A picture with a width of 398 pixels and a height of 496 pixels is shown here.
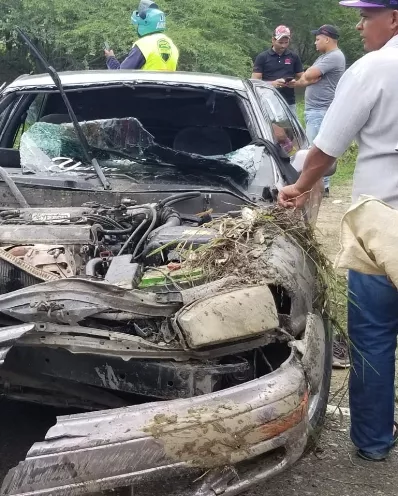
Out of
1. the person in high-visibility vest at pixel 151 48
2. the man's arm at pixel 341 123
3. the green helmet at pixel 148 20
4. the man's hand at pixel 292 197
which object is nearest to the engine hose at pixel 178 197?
the man's hand at pixel 292 197

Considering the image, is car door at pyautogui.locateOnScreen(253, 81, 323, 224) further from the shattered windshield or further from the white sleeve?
the white sleeve

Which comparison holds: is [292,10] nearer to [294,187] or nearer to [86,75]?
[86,75]

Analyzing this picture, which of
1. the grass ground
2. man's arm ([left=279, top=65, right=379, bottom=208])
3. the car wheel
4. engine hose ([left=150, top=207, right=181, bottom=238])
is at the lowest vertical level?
the grass ground

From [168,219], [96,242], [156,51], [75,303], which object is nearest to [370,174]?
[168,219]

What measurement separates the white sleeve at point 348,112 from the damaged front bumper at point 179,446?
44.3 inches

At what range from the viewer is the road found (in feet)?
10.2

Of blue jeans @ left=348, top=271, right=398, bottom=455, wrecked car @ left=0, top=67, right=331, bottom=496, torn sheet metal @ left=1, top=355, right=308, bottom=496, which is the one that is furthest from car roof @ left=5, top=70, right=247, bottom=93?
torn sheet metal @ left=1, top=355, right=308, bottom=496

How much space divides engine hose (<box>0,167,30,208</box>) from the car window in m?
1.57

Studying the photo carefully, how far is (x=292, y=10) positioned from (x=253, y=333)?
77.4 ft

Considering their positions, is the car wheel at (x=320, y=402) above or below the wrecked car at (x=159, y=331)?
below

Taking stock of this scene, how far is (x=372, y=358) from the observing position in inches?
128

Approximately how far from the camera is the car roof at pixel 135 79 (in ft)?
15.5

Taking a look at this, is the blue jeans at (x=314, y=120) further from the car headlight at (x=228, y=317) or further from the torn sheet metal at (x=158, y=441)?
the torn sheet metal at (x=158, y=441)

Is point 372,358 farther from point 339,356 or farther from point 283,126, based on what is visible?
point 283,126
